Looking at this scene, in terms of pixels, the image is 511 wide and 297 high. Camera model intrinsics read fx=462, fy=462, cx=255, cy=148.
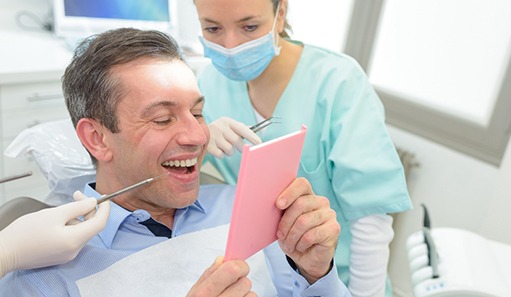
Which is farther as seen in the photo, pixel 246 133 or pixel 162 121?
pixel 246 133

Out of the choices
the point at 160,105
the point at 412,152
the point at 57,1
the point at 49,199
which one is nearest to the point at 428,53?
the point at 412,152

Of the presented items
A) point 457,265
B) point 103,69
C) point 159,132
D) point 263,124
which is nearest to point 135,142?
point 159,132

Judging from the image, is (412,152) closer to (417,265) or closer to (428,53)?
(428,53)

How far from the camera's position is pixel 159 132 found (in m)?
1.06

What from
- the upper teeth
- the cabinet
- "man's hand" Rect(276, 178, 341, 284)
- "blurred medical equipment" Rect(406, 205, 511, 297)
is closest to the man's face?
the upper teeth

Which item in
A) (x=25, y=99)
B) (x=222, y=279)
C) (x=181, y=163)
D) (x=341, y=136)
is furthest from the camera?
(x=25, y=99)

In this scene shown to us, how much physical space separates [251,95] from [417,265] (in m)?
0.73

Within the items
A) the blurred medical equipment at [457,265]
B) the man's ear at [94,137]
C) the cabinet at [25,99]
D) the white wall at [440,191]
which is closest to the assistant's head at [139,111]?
the man's ear at [94,137]

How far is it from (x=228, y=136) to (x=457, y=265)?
0.67 m

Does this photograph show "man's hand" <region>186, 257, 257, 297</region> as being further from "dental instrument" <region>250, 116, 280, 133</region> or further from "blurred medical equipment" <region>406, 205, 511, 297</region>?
"dental instrument" <region>250, 116, 280, 133</region>

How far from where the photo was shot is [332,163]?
52.1 inches

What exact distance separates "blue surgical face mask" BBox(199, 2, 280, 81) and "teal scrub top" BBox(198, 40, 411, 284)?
11 cm

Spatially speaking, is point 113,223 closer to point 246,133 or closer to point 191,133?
point 191,133

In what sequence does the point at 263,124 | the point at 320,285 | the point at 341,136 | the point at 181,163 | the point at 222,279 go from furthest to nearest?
the point at 263,124
the point at 341,136
the point at 181,163
the point at 320,285
the point at 222,279
